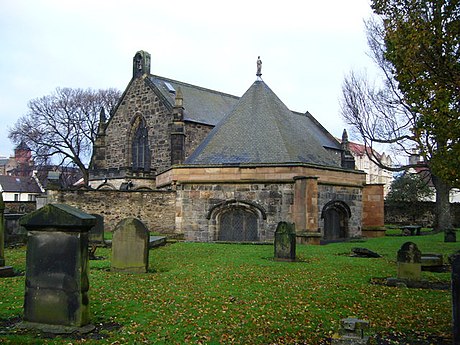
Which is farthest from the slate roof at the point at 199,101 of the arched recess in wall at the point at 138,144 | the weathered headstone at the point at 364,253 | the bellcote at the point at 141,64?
the weathered headstone at the point at 364,253

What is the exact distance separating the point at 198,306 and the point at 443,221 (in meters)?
24.6

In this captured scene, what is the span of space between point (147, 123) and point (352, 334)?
105 ft

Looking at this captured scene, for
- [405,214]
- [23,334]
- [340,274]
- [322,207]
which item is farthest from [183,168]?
[405,214]

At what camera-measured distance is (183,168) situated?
21.5m

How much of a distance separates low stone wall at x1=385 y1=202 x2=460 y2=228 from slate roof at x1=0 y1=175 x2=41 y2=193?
51341 millimetres

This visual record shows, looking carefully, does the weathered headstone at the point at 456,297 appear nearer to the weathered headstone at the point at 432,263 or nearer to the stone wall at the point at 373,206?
the weathered headstone at the point at 432,263

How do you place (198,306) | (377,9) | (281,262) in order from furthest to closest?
(281,262) → (377,9) → (198,306)

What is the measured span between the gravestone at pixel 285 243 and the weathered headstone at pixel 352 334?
336 inches

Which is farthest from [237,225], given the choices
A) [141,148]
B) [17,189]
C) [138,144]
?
[17,189]

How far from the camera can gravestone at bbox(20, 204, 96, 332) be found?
6211 millimetres

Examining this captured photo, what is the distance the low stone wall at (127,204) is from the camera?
73.0 feet

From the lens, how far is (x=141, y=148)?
36531 millimetres

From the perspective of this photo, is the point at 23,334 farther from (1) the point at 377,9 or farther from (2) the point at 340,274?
(1) the point at 377,9

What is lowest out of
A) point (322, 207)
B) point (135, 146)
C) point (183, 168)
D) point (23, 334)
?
point (23, 334)
